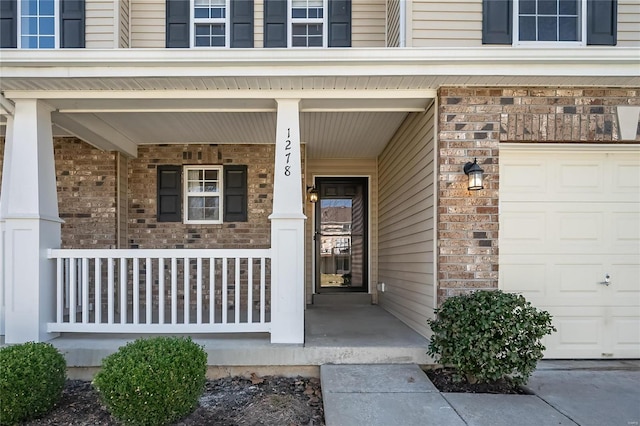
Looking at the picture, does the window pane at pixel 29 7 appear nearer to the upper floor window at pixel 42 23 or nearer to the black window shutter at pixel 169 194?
the upper floor window at pixel 42 23

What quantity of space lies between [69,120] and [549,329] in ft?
17.9

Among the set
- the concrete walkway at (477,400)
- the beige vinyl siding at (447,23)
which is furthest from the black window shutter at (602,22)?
the concrete walkway at (477,400)

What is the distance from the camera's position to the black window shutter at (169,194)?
646 centimetres

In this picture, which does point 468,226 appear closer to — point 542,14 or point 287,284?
point 287,284

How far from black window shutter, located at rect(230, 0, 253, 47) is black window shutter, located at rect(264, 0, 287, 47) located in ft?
0.72

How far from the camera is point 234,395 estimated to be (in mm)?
3598

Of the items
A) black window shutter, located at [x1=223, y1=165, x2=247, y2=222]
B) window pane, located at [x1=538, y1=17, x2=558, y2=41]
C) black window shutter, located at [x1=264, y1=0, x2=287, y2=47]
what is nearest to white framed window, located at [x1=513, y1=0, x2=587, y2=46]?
window pane, located at [x1=538, y1=17, x2=558, y2=41]

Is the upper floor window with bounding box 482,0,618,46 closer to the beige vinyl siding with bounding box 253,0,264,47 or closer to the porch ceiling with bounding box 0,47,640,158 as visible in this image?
the porch ceiling with bounding box 0,47,640,158

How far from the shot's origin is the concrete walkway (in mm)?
2912

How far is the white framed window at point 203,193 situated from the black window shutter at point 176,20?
1.96 m

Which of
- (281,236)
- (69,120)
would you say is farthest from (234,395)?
(69,120)

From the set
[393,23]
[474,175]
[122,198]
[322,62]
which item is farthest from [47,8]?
[474,175]

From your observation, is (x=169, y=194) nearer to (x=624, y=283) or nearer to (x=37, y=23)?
(x=37, y=23)

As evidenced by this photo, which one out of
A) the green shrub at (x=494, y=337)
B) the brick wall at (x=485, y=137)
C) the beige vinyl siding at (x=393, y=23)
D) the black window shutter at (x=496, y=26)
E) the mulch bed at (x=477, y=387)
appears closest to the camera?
the green shrub at (x=494, y=337)
